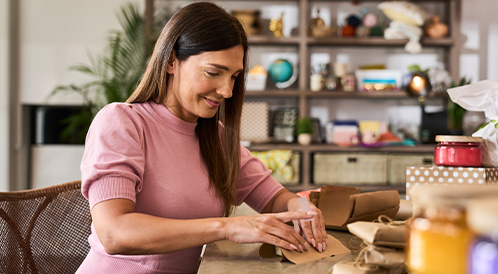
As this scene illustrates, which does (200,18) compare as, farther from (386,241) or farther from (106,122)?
(386,241)

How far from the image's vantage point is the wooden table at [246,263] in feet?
3.46

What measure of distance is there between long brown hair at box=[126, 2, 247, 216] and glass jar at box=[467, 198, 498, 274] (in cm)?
108

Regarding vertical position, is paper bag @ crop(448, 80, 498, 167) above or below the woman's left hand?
above

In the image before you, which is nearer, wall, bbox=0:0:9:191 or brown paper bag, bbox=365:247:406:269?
brown paper bag, bbox=365:247:406:269

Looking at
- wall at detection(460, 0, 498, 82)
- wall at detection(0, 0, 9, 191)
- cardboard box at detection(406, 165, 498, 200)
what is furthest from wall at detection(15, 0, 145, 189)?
cardboard box at detection(406, 165, 498, 200)

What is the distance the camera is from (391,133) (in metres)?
4.45

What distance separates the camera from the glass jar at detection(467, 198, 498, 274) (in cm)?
39

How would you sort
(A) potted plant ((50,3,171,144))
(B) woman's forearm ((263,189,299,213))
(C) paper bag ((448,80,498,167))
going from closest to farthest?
(C) paper bag ((448,80,498,167)), (B) woman's forearm ((263,189,299,213)), (A) potted plant ((50,3,171,144))

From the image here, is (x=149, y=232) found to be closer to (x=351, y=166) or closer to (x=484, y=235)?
(x=484, y=235)

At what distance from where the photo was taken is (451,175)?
1.36m

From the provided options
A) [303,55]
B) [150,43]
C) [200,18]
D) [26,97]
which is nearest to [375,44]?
[303,55]

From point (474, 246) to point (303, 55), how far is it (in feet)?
13.0

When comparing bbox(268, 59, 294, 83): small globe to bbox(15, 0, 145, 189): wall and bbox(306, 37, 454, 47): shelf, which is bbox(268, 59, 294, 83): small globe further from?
bbox(15, 0, 145, 189): wall

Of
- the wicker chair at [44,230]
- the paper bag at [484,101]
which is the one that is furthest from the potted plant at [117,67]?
the paper bag at [484,101]
